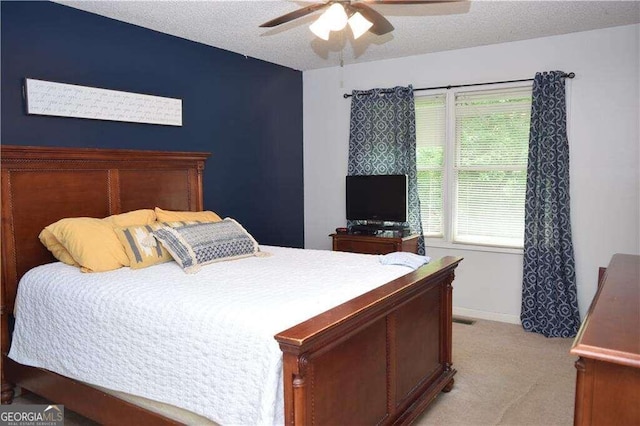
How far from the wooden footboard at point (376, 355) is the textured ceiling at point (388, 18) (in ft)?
5.92

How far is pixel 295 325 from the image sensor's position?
6.19ft

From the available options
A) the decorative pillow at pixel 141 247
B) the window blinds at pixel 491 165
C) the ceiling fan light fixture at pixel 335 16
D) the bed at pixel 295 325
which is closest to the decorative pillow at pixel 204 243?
the decorative pillow at pixel 141 247

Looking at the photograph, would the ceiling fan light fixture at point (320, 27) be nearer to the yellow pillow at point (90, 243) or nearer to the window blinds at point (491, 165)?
the yellow pillow at point (90, 243)

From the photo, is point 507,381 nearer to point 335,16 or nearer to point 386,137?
point 335,16

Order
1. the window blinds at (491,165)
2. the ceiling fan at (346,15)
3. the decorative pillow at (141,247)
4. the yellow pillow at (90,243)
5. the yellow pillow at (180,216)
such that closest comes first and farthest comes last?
the ceiling fan at (346,15)
the yellow pillow at (90,243)
the decorative pillow at (141,247)
the yellow pillow at (180,216)
the window blinds at (491,165)

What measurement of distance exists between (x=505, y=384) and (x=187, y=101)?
3218 millimetres

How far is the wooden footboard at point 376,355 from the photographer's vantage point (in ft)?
5.79

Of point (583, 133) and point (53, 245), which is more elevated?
point (583, 133)

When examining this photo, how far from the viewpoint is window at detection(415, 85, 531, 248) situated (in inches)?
173

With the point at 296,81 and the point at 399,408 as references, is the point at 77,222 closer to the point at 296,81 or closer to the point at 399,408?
the point at 399,408

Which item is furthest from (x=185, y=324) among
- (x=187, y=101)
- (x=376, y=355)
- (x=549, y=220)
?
(x=549, y=220)

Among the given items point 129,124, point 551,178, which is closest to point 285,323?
point 129,124

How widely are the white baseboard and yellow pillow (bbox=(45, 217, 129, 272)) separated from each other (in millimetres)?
3137

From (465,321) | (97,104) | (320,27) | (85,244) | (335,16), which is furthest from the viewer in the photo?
(465,321)
